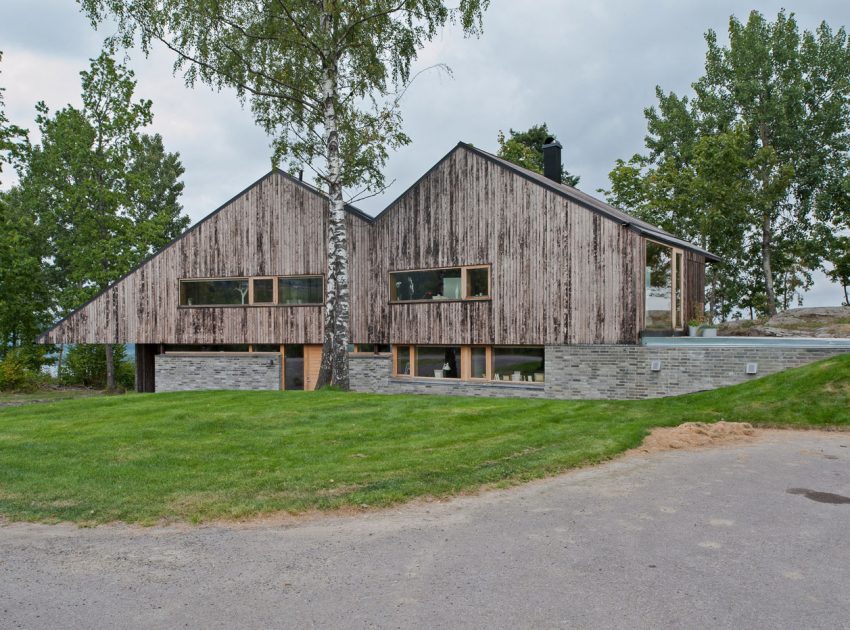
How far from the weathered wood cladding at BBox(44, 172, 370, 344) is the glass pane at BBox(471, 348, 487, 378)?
4.69 metres

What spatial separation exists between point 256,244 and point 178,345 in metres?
5.00

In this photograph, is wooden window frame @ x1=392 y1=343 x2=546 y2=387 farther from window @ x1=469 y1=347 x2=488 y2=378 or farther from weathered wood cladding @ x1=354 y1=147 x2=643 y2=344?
weathered wood cladding @ x1=354 y1=147 x2=643 y2=344

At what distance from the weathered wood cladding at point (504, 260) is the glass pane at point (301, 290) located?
1561 millimetres

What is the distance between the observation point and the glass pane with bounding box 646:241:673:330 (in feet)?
47.8

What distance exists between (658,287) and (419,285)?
22.6 ft

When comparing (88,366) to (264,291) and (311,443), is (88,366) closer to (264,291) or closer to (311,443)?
(264,291)

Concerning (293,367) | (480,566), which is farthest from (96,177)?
(480,566)

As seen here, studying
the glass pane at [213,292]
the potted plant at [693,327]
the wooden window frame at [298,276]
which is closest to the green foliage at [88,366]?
the glass pane at [213,292]

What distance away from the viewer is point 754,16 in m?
30.3

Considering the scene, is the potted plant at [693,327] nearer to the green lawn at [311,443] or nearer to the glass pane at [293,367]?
the green lawn at [311,443]

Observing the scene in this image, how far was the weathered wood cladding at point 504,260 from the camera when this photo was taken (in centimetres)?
1449

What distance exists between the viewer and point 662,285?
15062mm

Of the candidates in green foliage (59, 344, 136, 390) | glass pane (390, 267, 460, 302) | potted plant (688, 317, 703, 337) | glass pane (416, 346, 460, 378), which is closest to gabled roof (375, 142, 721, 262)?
potted plant (688, 317, 703, 337)

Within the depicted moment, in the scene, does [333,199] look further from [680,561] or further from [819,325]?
[819,325]
